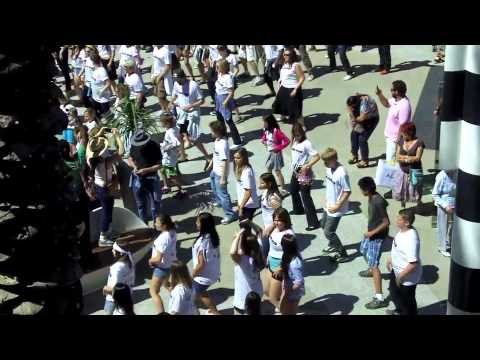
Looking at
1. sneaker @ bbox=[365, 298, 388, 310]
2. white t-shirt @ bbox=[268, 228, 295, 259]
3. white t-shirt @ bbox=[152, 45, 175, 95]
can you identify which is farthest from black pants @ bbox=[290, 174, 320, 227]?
white t-shirt @ bbox=[152, 45, 175, 95]

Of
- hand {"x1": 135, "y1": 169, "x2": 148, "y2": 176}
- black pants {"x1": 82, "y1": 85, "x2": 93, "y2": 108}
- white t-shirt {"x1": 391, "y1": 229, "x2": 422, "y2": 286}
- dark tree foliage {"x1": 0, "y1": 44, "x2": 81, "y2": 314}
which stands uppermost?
dark tree foliage {"x1": 0, "y1": 44, "x2": 81, "y2": 314}

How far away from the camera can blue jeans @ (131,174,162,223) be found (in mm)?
10425

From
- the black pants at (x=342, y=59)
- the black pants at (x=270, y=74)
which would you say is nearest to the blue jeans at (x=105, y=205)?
the black pants at (x=270, y=74)

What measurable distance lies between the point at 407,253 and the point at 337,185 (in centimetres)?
164

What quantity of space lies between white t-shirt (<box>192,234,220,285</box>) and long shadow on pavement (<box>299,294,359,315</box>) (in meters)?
1.09

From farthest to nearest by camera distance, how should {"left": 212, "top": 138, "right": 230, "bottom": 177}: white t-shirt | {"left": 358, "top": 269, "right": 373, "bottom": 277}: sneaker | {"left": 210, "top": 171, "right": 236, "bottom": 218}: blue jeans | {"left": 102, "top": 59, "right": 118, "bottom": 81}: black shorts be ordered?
{"left": 102, "top": 59, "right": 118, "bottom": 81}: black shorts → {"left": 210, "top": 171, "right": 236, "bottom": 218}: blue jeans → {"left": 212, "top": 138, "right": 230, "bottom": 177}: white t-shirt → {"left": 358, "top": 269, "right": 373, "bottom": 277}: sneaker

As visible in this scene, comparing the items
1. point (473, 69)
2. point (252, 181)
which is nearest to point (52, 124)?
point (473, 69)

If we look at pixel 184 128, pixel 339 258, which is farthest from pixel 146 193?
pixel 339 258

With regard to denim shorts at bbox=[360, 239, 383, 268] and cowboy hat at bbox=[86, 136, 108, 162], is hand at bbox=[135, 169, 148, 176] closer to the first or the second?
cowboy hat at bbox=[86, 136, 108, 162]

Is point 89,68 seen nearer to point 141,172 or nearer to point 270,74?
point 270,74

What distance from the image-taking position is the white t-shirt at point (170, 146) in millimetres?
11062

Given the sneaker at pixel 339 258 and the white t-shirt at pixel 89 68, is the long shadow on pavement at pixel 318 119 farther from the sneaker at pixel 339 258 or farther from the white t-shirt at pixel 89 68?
the sneaker at pixel 339 258

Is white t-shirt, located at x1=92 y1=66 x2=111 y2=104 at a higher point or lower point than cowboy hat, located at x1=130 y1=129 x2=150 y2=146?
higher
